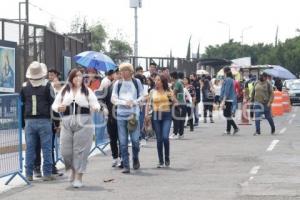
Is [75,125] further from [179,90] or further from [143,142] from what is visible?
[179,90]

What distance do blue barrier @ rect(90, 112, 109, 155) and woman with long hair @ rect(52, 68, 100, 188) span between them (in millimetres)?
5173

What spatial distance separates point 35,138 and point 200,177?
269 cm

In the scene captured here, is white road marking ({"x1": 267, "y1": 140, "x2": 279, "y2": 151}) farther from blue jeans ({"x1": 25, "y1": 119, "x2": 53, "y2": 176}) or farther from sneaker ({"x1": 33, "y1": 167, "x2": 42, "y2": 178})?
blue jeans ({"x1": 25, "y1": 119, "x2": 53, "y2": 176})

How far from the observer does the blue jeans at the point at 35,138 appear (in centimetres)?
1173

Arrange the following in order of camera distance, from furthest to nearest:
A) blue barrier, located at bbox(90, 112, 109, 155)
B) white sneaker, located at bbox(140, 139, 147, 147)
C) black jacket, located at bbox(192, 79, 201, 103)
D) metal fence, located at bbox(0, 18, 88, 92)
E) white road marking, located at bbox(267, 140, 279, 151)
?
black jacket, located at bbox(192, 79, 201, 103) → white sneaker, located at bbox(140, 139, 147, 147) → metal fence, located at bbox(0, 18, 88, 92) → white road marking, located at bbox(267, 140, 279, 151) → blue barrier, located at bbox(90, 112, 109, 155)

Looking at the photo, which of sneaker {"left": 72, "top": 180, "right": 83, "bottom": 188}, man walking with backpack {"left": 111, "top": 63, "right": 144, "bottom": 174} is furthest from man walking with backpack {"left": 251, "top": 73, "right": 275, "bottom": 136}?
sneaker {"left": 72, "top": 180, "right": 83, "bottom": 188}

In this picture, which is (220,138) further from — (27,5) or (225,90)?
(27,5)

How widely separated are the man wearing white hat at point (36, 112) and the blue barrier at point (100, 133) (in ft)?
15.4

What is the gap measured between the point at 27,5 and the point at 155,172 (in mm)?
30132

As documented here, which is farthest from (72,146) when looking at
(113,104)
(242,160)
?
(242,160)

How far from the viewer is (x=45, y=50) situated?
20.3 meters

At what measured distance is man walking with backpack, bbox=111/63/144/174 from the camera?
12.9m

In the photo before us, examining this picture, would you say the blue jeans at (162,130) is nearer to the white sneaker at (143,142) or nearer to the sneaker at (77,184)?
the sneaker at (77,184)

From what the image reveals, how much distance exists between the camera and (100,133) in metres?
16.9
